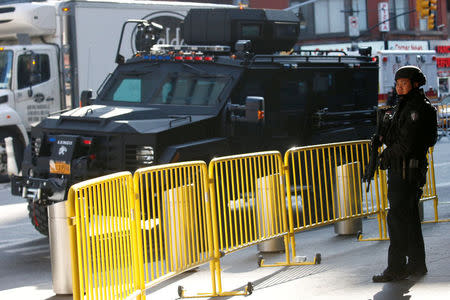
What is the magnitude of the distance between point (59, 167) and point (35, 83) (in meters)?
8.07

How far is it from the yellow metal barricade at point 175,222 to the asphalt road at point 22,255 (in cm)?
138

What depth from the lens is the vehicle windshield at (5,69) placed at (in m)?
17.7

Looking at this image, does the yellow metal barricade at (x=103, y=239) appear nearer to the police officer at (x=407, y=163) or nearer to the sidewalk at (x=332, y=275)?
the sidewalk at (x=332, y=275)

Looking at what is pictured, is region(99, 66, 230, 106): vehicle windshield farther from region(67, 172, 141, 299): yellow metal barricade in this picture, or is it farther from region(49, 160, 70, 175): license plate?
region(67, 172, 141, 299): yellow metal barricade

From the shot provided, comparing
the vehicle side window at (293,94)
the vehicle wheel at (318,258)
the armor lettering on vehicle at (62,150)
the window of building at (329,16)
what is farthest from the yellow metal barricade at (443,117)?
the window of building at (329,16)

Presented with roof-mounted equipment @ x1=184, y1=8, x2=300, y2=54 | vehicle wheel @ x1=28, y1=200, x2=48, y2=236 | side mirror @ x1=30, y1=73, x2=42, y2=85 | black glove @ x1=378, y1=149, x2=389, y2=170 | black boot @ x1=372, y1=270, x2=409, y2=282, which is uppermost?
roof-mounted equipment @ x1=184, y1=8, x2=300, y2=54

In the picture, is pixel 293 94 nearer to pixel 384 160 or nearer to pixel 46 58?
pixel 384 160

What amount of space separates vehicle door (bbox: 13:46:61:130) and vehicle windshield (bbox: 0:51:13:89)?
0.39ft

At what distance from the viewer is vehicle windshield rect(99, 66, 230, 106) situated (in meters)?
11.4

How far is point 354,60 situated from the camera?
13.4m

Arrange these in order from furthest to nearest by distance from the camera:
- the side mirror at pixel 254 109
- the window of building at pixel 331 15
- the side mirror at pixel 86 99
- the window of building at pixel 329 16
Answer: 1. the window of building at pixel 329 16
2. the window of building at pixel 331 15
3. the side mirror at pixel 86 99
4. the side mirror at pixel 254 109

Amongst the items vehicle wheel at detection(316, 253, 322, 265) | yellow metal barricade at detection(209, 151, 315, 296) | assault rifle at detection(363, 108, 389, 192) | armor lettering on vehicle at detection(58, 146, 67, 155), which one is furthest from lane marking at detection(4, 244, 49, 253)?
assault rifle at detection(363, 108, 389, 192)

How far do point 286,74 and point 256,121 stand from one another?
1681 millimetres

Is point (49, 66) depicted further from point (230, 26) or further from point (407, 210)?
point (407, 210)
